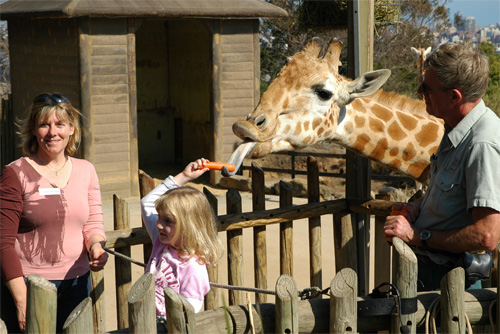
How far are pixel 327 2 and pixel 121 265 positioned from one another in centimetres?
357

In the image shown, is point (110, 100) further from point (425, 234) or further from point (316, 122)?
point (425, 234)

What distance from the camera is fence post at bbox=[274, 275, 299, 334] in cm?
281

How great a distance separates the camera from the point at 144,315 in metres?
2.62

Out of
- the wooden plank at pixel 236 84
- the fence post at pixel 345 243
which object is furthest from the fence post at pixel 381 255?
the wooden plank at pixel 236 84

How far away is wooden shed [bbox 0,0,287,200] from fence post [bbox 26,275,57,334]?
8957mm

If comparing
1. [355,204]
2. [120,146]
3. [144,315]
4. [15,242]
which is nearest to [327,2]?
[355,204]

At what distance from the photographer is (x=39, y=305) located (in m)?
2.56

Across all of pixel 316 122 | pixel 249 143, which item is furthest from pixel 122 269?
pixel 316 122

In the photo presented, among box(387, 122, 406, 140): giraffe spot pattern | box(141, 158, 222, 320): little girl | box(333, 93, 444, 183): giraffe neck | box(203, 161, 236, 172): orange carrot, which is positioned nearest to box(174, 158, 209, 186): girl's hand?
box(203, 161, 236, 172): orange carrot

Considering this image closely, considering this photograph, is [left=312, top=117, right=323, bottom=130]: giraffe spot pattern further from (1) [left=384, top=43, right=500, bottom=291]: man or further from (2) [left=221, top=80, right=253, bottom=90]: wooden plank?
(2) [left=221, top=80, right=253, bottom=90]: wooden plank

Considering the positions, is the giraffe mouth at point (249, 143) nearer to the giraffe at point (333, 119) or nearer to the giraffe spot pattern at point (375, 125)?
the giraffe at point (333, 119)

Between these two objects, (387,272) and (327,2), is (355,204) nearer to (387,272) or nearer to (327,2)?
(387,272)

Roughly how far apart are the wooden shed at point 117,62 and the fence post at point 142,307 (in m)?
8.97

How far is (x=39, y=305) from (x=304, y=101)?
255 cm
